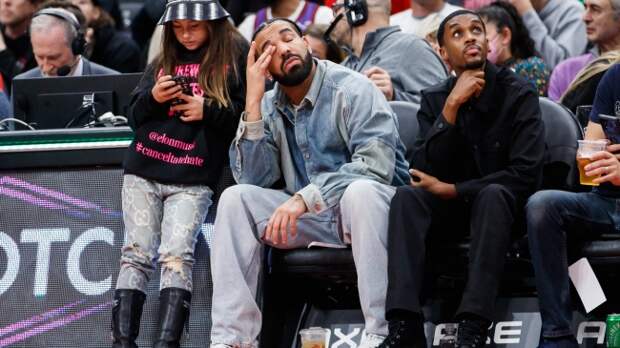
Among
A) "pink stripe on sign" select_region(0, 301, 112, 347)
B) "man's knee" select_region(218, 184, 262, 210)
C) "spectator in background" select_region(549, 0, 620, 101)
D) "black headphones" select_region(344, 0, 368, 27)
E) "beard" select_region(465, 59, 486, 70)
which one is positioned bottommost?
"pink stripe on sign" select_region(0, 301, 112, 347)

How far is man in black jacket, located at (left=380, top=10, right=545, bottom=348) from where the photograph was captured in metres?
5.60

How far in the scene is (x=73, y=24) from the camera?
8.49 meters

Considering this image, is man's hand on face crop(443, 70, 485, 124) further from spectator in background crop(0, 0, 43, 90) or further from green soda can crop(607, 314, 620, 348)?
spectator in background crop(0, 0, 43, 90)

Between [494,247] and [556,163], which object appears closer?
[494,247]

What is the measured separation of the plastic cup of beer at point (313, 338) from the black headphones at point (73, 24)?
10.0 feet

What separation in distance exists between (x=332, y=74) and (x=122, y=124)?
4.53ft

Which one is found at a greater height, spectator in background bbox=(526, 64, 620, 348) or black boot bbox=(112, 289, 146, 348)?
spectator in background bbox=(526, 64, 620, 348)

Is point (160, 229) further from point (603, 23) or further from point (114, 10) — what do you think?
point (114, 10)

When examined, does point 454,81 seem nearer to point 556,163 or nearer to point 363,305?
point 556,163

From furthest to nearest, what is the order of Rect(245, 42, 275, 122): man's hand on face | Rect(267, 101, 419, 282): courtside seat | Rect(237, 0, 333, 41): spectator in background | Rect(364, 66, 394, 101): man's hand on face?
1. Rect(237, 0, 333, 41): spectator in background
2. Rect(364, 66, 394, 101): man's hand on face
3. Rect(245, 42, 275, 122): man's hand on face
4. Rect(267, 101, 419, 282): courtside seat

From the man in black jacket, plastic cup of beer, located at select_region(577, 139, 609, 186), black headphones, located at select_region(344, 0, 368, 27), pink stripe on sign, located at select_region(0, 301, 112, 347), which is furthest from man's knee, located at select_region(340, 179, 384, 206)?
black headphones, located at select_region(344, 0, 368, 27)

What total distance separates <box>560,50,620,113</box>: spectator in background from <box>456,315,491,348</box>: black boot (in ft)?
6.03

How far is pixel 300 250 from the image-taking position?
6145mm

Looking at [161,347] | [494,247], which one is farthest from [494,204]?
[161,347]
